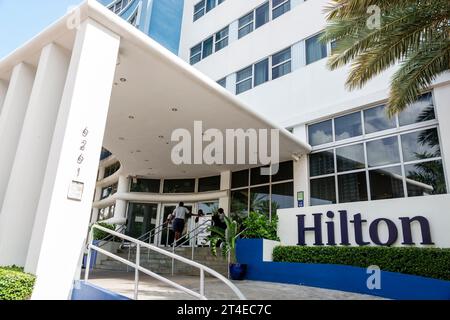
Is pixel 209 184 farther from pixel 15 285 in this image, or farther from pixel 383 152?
pixel 15 285

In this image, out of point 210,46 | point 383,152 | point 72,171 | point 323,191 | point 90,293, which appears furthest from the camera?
point 210,46

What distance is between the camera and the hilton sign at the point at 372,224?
819 cm

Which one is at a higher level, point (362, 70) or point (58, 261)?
point (362, 70)

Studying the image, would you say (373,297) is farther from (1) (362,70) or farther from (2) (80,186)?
(2) (80,186)

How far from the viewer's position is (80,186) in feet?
18.0

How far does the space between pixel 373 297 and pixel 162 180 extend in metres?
12.5

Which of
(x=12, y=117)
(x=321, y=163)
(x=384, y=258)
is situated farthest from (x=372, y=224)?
(x=12, y=117)

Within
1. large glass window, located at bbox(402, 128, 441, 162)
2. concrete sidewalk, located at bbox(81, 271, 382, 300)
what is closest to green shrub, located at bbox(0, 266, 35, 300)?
concrete sidewalk, located at bbox(81, 271, 382, 300)

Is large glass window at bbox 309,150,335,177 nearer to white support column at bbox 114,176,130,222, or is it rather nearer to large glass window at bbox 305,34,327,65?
large glass window at bbox 305,34,327,65

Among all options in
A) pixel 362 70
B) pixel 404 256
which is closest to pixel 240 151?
pixel 362 70

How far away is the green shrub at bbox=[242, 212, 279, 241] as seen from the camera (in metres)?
10.5

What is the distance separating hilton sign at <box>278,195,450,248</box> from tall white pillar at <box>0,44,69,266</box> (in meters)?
7.29

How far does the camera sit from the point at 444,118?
9406 mm

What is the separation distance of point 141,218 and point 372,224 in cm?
1204
